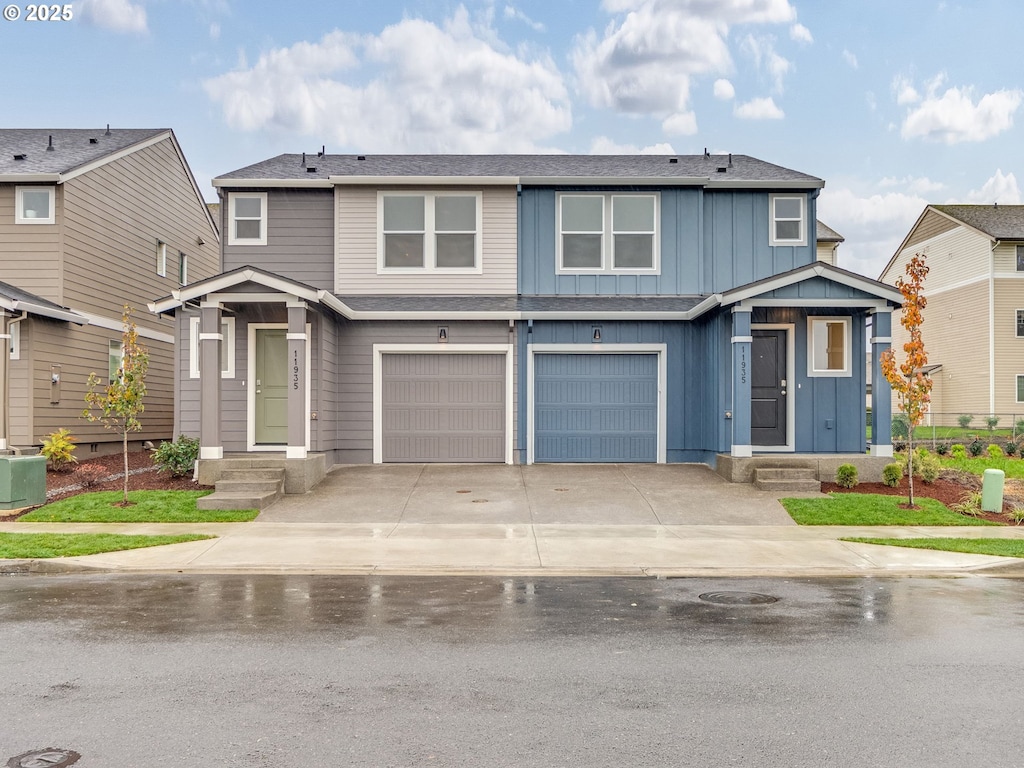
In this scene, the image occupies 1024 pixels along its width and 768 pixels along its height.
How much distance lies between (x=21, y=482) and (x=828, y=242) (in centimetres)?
2970

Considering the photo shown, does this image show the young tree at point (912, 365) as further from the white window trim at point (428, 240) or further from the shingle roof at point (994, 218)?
the shingle roof at point (994, 218)

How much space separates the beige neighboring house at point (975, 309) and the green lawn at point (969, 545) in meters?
21.5

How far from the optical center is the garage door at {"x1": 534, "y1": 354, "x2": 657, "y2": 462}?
17.0 meters

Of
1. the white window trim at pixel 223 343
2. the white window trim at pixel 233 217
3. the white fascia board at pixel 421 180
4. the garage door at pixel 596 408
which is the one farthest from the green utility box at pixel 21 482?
A: the garage door at pixel 596 408

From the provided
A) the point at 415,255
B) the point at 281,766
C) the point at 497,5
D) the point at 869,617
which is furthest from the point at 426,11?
the point at 281,766

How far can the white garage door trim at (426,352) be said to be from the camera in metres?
16.9

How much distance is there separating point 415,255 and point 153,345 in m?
9.87

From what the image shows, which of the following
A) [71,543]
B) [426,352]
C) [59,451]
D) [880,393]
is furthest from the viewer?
[426,352]

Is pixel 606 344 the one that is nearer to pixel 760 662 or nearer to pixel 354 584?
pixel 354 584

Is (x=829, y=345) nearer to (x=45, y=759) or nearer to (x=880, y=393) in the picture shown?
(x=880, y=393)

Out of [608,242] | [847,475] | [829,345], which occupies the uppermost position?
[608,242]

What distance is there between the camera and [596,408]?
17.1m

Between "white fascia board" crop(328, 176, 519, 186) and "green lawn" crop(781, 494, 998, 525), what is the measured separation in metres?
8.59

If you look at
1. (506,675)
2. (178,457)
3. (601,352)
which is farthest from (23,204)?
(506,675)
